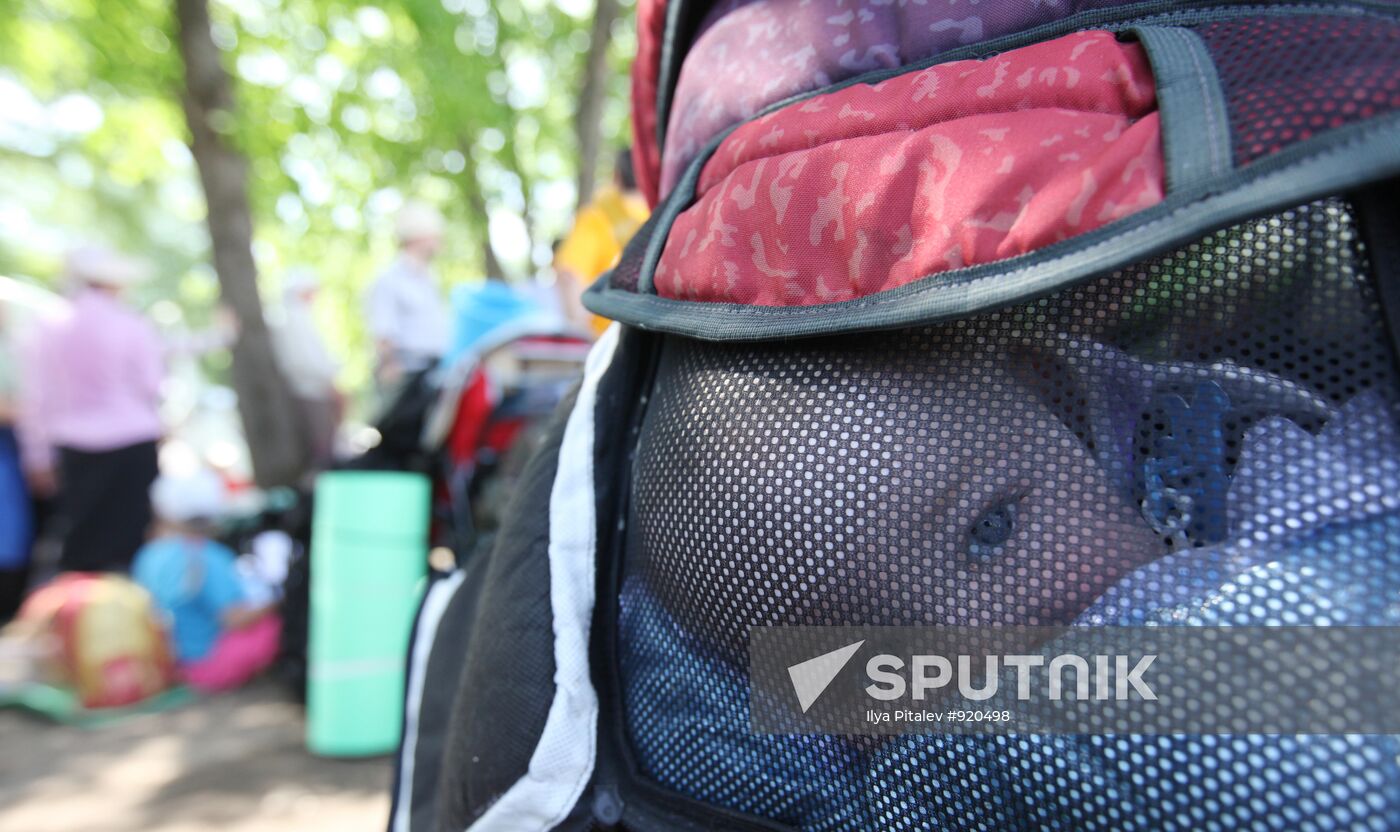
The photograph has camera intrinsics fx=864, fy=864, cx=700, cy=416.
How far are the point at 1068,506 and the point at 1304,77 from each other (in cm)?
33

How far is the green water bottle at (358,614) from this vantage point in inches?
108

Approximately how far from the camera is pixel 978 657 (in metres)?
0.67

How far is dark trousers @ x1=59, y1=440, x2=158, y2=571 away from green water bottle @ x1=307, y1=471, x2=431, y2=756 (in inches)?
80.0

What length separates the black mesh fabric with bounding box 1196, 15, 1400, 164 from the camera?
542 millimetres

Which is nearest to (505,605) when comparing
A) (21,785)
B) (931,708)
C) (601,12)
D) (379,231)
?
(931,708)

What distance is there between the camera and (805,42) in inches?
35.6

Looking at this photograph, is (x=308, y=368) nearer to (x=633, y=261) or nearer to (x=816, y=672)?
(x=633, y=261)

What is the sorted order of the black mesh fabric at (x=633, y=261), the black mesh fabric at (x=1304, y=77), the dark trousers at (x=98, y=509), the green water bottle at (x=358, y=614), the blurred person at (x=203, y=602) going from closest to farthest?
the black mesh fabric at (x=1304, y=77), the black mesh fabric at (x=633, y=261), the green water bottle at (x=358, y=614), the blurred person at (x=203, y=602), the dark trousers at (x=98, y=509)

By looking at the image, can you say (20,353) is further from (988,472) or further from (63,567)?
(988,472)

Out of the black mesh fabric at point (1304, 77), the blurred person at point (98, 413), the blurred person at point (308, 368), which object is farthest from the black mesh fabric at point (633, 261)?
the blurred person at point (308, 368)

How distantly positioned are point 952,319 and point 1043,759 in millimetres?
331

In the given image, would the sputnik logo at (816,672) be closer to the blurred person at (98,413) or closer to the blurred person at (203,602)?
the blurred person at (203,602)

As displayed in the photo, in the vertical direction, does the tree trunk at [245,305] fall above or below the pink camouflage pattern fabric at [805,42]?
below

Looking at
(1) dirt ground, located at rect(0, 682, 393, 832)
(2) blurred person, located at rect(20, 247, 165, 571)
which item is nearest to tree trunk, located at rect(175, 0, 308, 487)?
(2) blurred person, located at rect(20, 247, 165, 571)
